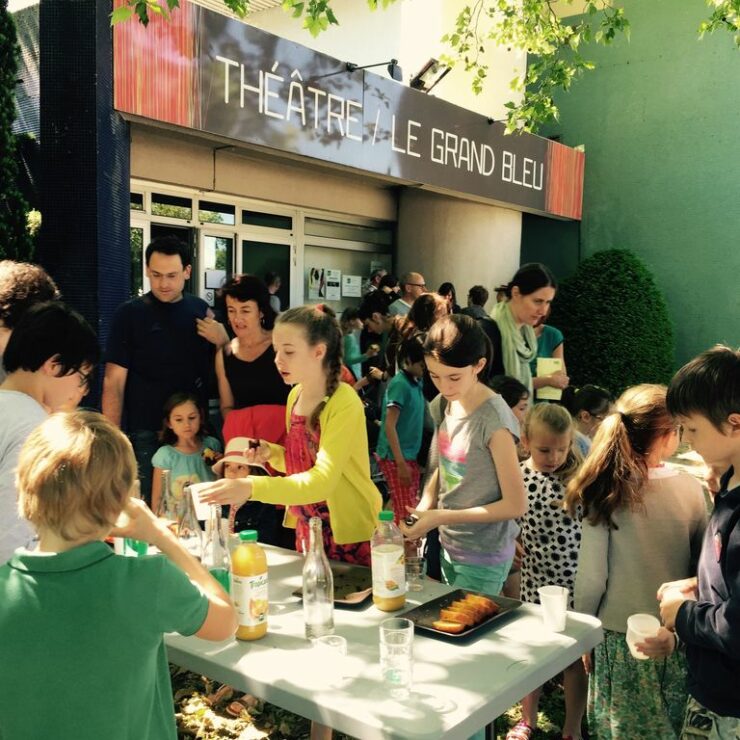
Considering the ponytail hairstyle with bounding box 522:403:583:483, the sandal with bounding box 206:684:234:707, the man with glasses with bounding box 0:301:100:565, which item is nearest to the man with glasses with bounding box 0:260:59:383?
the man with glasses with bounding box 0:301:100:565

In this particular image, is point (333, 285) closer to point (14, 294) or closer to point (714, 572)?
point (14, 294)

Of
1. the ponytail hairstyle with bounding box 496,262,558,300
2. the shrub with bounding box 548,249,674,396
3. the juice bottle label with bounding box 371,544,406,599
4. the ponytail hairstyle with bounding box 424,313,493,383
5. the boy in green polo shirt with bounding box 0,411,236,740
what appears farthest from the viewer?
the shrub with bounding box 548,249,674,396

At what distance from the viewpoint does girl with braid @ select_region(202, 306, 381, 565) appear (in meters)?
2.58

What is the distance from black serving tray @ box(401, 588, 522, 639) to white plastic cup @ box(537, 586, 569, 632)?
129mm

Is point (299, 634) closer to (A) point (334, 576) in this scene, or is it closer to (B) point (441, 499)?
(A) point (334, 576)

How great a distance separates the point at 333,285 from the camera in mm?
10406

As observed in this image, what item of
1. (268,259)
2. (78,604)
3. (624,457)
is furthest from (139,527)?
(268,259)

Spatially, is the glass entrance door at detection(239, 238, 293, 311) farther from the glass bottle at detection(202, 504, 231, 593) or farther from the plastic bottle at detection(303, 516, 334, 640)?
the plastic bottle at detection(303, 516, 334, 640)

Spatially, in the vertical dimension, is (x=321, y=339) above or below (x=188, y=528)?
above

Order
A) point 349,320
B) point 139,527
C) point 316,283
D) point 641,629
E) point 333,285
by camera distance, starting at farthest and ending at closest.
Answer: point 333,285, point 316,283, point 349,320, point 641,629, point 139,527

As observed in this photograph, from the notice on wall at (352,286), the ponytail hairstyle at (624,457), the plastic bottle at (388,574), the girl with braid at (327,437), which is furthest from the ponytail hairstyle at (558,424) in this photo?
the notice on wall at (352,286)

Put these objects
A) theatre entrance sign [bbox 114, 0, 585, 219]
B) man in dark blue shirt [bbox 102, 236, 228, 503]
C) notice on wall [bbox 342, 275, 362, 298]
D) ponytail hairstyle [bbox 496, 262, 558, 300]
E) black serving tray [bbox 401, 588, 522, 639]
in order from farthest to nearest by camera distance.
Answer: notice on wall [bbox 342, 275, 362, 298]
theatre entrance sign [bbox 114, 0, 585, 219]
ponytail hairstyle [bbox 496, 262, 558, 300]
man in dark blue shirt [bbox 102, 236, 228, 503]
black serving tray [bbox 401, 588, 522, 639]

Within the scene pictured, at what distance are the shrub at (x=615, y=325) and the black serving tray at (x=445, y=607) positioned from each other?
31.1 feet

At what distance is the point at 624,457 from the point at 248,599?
121 cm
